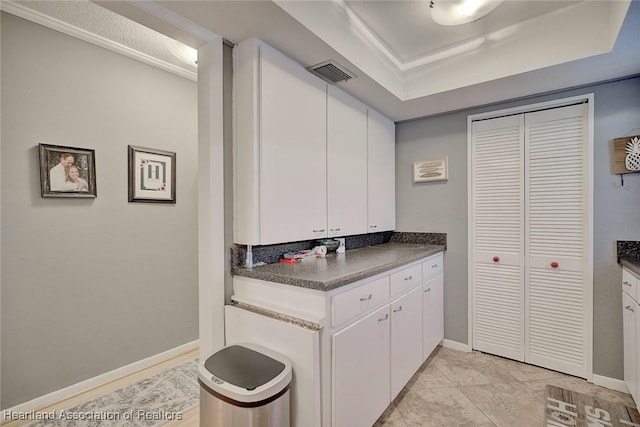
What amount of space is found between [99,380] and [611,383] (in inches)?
153

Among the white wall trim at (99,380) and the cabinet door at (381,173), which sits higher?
the cabinet door at (381,173)

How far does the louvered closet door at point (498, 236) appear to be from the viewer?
8.59ft

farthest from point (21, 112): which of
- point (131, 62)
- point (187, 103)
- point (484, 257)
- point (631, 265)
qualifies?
point (631, 265)

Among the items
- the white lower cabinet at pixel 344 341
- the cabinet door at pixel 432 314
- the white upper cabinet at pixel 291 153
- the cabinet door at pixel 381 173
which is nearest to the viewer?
the white lower cabinet at pixel 344 341

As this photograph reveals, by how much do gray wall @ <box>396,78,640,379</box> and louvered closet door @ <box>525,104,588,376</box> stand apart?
0.32 ft

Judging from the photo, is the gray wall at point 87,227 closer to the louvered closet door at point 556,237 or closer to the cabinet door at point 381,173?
the cabinet door at point 381,173

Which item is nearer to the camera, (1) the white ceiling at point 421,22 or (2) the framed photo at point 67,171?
(1) the white ceiling at point 421,22

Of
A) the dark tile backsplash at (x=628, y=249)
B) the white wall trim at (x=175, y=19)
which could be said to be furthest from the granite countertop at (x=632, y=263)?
the white wall trim at (x=175, y=19)

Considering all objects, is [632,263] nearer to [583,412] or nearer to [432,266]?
[583,412]

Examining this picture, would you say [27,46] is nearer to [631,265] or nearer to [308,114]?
[308,114]

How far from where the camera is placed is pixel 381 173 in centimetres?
292

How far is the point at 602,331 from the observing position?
228 centimetres

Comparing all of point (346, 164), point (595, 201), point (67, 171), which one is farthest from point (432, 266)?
point (67, 171)

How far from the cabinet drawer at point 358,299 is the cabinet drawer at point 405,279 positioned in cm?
11
